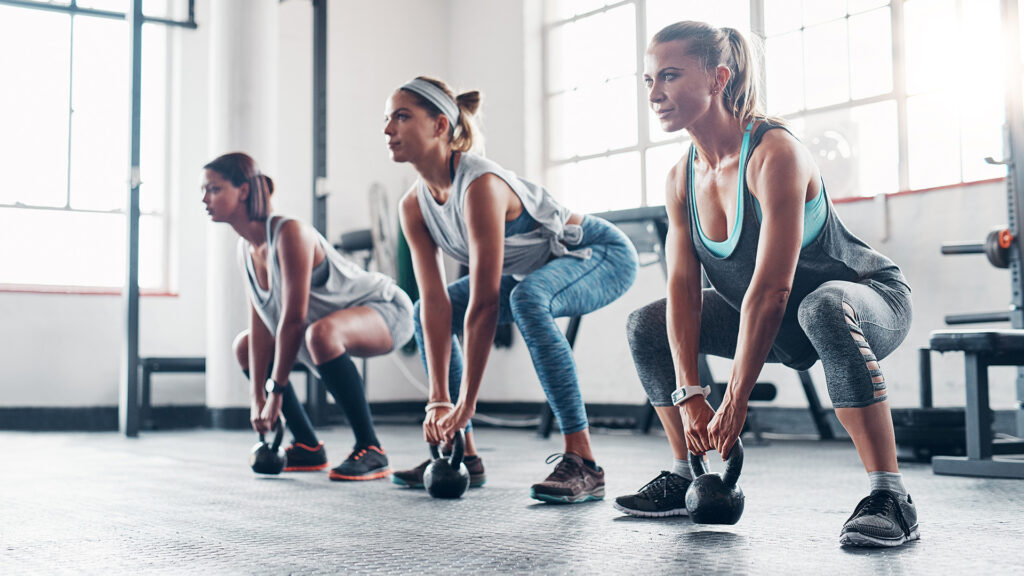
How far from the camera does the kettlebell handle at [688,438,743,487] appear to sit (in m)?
1.53

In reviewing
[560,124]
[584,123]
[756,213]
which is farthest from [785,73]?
[756,213]

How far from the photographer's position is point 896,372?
4.35 m

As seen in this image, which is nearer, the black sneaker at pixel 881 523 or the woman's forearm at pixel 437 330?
the black sneaker at pixel 881 523

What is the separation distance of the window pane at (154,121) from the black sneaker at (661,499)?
199 inches

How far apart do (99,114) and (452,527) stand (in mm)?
5213

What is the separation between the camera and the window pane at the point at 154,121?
616 centimetres

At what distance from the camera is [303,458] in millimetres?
→ 2922

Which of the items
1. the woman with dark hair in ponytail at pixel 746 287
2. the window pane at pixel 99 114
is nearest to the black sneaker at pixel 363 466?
the woman with dark hair in ponytail at pixel 746 287

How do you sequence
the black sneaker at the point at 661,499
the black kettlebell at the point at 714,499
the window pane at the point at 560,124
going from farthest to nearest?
the window pane at the point at 560,124
the black sneaker at the point at 661,499
the black kettlebell at the point at 714,499

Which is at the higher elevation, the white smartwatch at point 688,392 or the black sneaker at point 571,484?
the white smartwatch at point 688,392

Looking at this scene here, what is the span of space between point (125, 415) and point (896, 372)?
371 centimetres

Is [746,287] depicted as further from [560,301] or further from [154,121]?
[154,121]

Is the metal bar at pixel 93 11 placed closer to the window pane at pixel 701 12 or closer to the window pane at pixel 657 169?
the window pane at pixel 701 12

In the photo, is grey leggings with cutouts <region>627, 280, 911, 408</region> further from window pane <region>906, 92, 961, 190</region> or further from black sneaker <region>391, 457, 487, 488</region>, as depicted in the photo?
window pane <region>906, 92, 961, 190</region>
